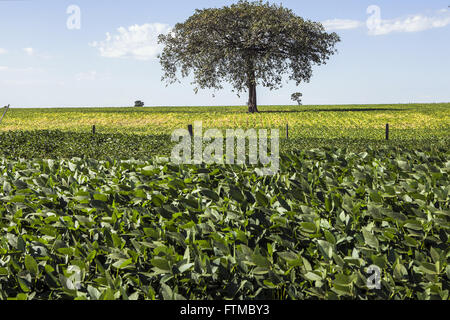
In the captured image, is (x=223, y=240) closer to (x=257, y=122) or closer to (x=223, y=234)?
(x=223, y=234)

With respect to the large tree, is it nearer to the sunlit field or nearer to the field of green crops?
the sunlit field

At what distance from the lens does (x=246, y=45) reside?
4691 cm

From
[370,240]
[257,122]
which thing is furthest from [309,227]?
[257,122]

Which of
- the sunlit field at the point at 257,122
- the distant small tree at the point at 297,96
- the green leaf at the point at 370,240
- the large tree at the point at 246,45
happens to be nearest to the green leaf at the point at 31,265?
the green leaf at the point at 370,240

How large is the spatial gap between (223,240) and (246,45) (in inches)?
1816

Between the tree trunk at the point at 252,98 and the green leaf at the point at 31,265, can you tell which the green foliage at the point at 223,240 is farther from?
the tree trunk at the point at 252,98

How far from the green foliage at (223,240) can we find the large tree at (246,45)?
1715 inches

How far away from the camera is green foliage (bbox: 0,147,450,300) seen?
2.41 meters

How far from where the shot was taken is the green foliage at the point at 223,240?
2406 millimetres

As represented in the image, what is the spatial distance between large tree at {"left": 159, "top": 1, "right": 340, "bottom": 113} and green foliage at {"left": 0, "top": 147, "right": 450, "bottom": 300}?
43.6 m

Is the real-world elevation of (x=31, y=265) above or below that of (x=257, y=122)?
below
